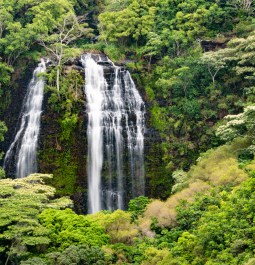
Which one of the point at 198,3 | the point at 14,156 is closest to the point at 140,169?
the point at 14,156

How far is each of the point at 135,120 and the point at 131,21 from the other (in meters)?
8.85

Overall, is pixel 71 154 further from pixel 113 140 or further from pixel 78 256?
pixel 78 256

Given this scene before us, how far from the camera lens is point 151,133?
28453 millimetres

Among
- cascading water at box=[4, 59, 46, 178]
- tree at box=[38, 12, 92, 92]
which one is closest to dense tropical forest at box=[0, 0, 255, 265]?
tree at box=[38, 12, 92, 92]

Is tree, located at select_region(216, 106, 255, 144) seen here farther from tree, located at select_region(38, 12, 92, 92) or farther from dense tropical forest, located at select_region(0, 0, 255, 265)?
tree, located at select_region(38, 12, 92, 92)

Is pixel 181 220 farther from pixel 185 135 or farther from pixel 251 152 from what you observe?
pixel 185 135

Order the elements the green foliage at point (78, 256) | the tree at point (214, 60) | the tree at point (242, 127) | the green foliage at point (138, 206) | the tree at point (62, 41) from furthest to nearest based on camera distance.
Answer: the tree at point (62, 41)
the tree at point (214, 60)
the tree at point (242, 127)
the green foliage at point (138, 206)
the green foliage at point (78, 256)

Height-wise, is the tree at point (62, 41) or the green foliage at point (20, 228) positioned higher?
the tree at point (62, 41)

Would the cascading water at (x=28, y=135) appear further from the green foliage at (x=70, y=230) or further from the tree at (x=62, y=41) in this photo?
the green foliage at (x=70, y=230)

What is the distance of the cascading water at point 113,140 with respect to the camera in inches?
1044

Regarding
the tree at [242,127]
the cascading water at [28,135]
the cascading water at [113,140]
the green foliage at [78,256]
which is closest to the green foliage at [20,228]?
the green foliage at [78,256]

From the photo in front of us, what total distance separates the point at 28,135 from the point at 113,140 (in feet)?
17.9

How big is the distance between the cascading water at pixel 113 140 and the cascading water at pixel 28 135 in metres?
3.32

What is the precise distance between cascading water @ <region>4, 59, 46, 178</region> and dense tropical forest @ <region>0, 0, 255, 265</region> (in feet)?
1.67
